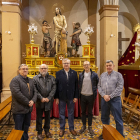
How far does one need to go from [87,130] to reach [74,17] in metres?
4.99

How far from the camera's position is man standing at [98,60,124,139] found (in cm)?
265

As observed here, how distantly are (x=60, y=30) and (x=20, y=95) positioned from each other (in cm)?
339

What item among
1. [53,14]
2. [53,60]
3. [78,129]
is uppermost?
[53,14]

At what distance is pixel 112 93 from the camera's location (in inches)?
104

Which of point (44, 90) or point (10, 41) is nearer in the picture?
point (44, 90)

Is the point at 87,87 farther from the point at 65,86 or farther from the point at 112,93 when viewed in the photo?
the point at 112,93

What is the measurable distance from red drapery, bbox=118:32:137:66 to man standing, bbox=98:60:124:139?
161 inches

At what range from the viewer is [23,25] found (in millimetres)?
6207

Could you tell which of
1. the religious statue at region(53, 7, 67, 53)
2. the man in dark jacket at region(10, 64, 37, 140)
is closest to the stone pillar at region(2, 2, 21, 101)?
the religious statue at region(53, 7, 67, 53)

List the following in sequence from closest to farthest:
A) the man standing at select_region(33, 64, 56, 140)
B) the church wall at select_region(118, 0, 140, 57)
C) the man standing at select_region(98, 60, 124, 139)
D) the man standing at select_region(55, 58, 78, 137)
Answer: the man standing at select_region(98, 60, 124, 139), the man standing at select_region(33, 64, 56, 140), the man standing at select_region(55, 58, 78, 137), the church wall at select_region(118, 0, 140, 57)

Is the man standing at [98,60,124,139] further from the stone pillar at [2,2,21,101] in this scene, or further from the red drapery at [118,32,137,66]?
the red drapery at [118,32,137,66]

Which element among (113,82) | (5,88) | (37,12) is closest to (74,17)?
(37,12)

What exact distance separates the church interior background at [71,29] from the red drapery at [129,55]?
0.98ft

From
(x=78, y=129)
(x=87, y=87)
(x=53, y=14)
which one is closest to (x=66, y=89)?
(x=87, y=87)
